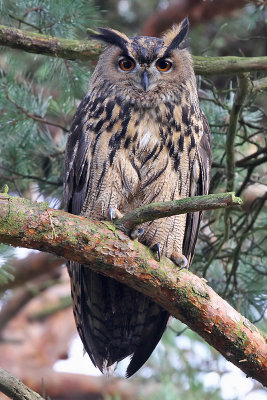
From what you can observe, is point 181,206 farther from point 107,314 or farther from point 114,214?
point 107,314

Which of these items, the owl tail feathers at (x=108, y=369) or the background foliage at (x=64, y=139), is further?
the background foliage at (x=64, y=139)

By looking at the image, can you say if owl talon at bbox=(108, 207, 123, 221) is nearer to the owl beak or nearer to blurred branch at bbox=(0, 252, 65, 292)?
the owl beak

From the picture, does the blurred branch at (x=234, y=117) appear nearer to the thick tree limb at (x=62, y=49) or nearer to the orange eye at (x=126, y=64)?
the thick tree limb at (x=62, y=49)

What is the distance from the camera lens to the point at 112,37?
2.68 m

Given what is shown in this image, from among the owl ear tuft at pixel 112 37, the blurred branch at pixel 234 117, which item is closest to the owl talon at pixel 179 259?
the blurred branch at pixel 234 117

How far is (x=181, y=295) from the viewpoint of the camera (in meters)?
2.03

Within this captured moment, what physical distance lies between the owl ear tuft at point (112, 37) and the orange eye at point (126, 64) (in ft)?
0.17

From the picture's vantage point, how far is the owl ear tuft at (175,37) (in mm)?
2730

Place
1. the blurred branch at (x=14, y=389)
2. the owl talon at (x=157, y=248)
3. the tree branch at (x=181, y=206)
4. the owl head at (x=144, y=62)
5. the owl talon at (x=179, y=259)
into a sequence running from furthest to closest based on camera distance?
the owl head at (x=144, y=62)
the owl talon at (x=179, y=259)
the owl talon at (x=157, y=248)
the blurred branch at (x=14, y=389)
the tree branch at (x=181, y=206)

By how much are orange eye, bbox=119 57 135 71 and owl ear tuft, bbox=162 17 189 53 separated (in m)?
0.17

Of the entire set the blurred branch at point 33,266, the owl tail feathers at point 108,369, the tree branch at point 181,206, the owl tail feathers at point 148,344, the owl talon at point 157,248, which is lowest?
the owl tail feathers at point 108,369

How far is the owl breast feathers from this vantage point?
2465mm

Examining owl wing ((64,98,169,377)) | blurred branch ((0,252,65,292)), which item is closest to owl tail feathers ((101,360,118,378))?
owl wing ((64,98,169,377))

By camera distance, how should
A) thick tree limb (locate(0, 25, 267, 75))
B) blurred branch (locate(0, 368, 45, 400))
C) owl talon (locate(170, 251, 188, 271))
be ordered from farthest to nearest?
thick tree limb (locate(0, 25, 267, 75)) < owl talon (locate(170, 251, 188, 271)) < blurred branch (locate(0, 368, 45, 400))
